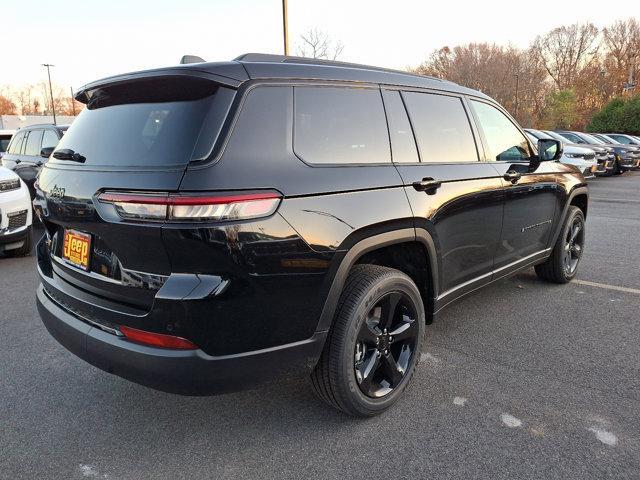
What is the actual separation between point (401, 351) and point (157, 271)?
4.93 ft

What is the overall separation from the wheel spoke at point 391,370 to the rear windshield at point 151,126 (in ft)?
4.90

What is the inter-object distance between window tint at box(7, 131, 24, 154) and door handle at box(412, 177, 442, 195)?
30.8ft

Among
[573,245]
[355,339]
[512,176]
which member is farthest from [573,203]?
[355,339]

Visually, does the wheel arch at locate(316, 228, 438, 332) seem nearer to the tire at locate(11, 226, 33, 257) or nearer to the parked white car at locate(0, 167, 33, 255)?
the parked white car at locate(0, 167, 33, 255)

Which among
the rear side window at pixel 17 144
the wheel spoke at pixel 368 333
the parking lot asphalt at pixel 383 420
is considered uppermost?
the rear side window at pixel 17 144

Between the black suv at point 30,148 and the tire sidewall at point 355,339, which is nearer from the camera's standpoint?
the tire sidewall at point 355,339

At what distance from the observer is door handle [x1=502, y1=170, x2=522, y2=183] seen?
3.58m

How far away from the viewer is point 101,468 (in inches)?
89.8

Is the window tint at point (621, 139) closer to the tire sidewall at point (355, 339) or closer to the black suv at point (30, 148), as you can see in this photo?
the black suv at point (30, 148)

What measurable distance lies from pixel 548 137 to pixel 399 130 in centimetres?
1512

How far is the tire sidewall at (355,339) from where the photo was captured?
7.88 feet

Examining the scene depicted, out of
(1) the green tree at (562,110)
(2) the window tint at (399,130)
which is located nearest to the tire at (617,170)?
(2) the window tint at (399,130)

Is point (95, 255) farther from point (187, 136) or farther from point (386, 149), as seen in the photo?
point (386, 149)

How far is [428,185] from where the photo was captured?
111 inches
